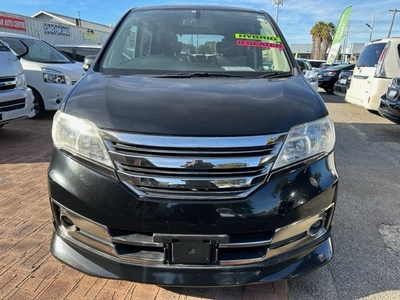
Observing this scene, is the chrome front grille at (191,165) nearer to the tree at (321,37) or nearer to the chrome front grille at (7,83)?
the chrome front grille at (7,83)

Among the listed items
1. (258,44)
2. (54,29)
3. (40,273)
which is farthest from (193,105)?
(54,29)

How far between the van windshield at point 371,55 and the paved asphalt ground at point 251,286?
13.3 ft

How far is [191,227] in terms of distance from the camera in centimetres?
156

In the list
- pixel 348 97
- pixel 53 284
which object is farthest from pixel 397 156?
pixel 53 284

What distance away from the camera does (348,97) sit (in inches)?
343

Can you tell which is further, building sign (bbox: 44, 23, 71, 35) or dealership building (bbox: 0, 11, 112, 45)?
building sign (bbox: 44, 23, 71, 35)

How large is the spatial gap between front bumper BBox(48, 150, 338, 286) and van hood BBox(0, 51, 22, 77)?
4.07 metres

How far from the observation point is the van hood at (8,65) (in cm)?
494

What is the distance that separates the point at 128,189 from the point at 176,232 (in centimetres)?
32

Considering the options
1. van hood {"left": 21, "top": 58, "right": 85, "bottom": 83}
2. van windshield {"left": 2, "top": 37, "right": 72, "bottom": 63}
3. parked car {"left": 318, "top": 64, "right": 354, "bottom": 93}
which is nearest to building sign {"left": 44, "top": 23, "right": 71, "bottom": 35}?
van windshield {"left": 2, "top": 37, "right": 72, "bottom": 63}

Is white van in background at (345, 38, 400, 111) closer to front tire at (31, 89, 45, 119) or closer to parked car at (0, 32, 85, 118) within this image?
parked car at (0, 32, 85, 118)

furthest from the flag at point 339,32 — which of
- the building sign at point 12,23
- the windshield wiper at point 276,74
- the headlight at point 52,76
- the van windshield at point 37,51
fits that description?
the windshield wiper at point 276,74

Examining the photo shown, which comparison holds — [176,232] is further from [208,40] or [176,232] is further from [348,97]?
[348,97]

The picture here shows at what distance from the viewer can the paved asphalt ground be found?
2076 mm
